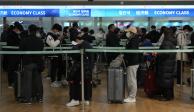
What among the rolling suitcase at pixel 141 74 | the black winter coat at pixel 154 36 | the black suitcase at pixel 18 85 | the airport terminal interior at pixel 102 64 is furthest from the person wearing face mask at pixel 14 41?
the black winter coat at pixel 154 36

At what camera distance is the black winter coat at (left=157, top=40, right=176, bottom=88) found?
32.5 ft

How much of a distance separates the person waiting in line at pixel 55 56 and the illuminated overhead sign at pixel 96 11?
6321 millimetres

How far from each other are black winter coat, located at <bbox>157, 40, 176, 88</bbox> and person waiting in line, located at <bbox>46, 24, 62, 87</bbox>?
9.32ft

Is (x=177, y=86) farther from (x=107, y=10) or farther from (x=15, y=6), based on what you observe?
(x=15, y=6)

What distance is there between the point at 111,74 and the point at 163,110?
141 centimetres

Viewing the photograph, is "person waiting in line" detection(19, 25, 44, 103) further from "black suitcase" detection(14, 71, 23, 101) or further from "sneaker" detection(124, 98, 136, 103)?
"sneaker" detection(124, 98, 136, 103)

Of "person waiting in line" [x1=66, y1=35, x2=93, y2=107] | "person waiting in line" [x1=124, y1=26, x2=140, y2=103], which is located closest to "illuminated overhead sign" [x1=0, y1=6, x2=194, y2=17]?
"person waiting in line" [x1=124, y1=26, x2=140, y2=103]

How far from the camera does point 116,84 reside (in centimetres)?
964

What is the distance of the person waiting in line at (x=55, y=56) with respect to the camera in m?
11.4

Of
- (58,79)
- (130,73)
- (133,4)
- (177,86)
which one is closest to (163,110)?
(130,73)

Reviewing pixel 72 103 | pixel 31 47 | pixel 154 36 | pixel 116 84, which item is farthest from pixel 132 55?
pixel 154 36

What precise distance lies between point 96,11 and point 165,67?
9192mm

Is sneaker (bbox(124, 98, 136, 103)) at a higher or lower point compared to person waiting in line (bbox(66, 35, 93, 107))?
lower

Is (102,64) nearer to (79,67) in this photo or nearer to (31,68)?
(31,68)
